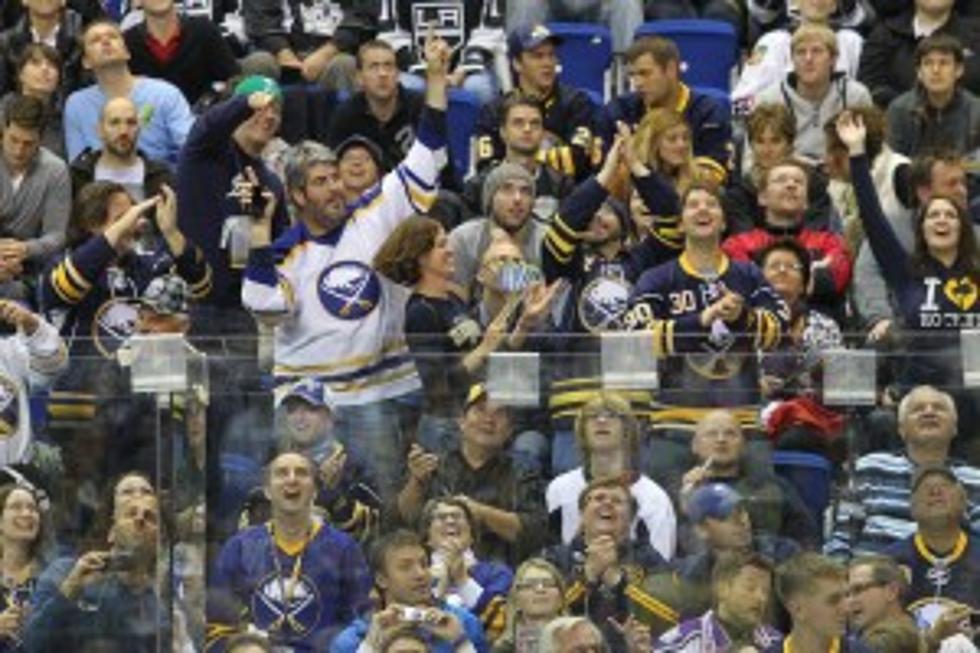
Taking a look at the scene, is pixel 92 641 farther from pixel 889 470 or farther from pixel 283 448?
pixel 889 470

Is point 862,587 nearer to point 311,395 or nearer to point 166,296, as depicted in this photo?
point 311,395

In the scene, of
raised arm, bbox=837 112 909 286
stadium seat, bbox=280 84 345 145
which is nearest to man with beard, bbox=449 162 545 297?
raised arm, bbox=837 112 909 286

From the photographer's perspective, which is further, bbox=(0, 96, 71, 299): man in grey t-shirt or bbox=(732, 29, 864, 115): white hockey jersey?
bbox=(732, 29, 864, 115): white hockey jersey

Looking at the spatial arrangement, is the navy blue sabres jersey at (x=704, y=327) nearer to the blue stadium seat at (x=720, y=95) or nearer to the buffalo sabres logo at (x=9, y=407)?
the buffalo sabres logo at (x=9, y=407)

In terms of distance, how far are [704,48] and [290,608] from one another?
605 centimetres

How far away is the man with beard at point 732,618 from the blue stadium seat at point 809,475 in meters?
0.30

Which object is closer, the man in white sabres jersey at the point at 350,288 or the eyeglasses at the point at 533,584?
the eyeglasses at the point at 533,584

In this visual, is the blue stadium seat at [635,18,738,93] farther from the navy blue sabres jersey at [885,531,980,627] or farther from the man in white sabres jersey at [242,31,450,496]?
the navy blue sabres jersey at [885,531,980,627]

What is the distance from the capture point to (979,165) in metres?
22.2

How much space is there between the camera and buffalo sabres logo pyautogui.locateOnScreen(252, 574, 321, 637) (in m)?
18.0

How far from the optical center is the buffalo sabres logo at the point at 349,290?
19.8 m

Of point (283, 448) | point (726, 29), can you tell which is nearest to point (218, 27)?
point (726, 29)

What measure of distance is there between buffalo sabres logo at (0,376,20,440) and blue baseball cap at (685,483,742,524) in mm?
2375

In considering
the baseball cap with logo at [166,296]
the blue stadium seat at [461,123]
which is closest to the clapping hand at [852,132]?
the blue stadium seat at [461,123]
